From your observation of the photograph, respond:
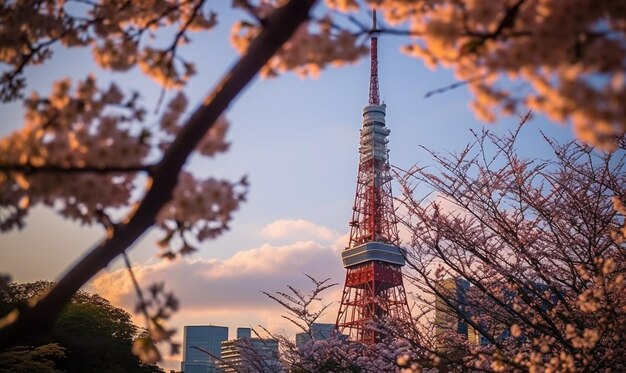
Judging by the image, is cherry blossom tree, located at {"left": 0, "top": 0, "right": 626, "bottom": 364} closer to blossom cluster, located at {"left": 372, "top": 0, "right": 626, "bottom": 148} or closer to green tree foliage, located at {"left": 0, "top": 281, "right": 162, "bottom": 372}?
blossom cluster, located at {"left": 372, "top": 0, "right": 626, "bottom": 148}

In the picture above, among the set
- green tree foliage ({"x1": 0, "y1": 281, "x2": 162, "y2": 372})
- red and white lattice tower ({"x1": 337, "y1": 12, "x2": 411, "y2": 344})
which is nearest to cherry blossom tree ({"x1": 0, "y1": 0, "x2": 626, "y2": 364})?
green tree foliage ({"x1": 0, "y1": 281, "x2": 162, "y2": 372})

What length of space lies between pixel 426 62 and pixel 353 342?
509 inches

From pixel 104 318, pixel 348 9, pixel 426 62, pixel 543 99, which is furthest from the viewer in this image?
pixel 104 318

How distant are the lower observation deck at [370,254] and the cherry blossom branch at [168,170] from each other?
4740 cm

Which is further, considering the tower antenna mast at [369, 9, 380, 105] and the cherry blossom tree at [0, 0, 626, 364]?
the tower antenna mast at [369, 9, 380, 105]

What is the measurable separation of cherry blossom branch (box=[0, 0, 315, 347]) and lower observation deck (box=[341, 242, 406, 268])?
4740 cm

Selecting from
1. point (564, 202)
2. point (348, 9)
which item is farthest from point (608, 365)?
point (348, 9)

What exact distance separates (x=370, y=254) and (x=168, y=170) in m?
48.6

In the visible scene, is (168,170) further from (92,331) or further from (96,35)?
(92,331)

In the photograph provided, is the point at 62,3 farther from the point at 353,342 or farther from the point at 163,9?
the point at 353,342

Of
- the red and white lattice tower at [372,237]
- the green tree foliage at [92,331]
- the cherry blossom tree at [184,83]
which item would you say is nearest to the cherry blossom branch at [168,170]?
the cherry blossom tree at [184,83]

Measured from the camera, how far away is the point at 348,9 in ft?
7.81

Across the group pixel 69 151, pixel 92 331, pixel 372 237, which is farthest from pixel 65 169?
pixel 372 237

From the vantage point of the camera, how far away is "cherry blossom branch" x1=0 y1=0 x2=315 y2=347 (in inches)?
73.6
